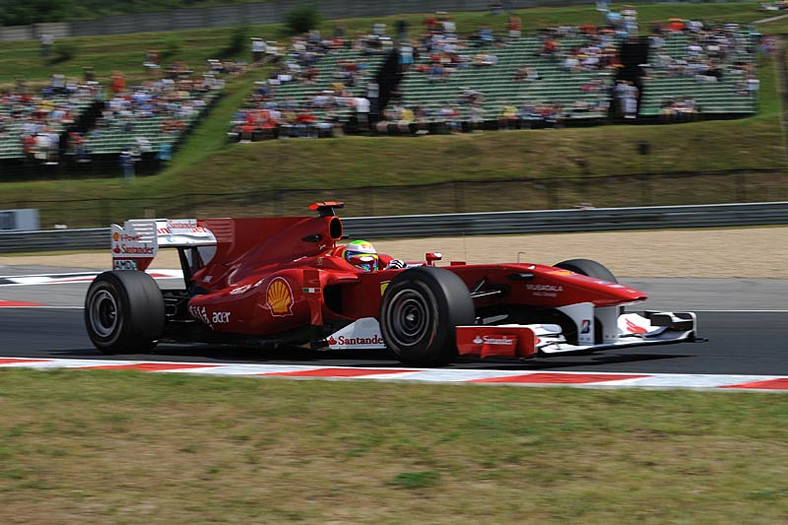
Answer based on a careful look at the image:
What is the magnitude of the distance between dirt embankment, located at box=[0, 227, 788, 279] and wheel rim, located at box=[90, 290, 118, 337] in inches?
347

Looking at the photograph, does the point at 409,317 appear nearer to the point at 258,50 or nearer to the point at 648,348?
the point at 648,348

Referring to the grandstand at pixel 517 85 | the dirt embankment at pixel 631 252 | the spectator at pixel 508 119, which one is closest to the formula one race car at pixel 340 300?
the dirt embankment at pixel 631 252

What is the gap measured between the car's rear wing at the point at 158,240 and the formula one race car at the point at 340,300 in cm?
1

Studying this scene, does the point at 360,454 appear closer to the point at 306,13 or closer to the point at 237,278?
the point at 237,278

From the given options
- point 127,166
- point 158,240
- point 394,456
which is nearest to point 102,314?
point 158,240

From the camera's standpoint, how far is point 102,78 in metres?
38.5

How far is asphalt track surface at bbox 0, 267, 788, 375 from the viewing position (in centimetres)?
854

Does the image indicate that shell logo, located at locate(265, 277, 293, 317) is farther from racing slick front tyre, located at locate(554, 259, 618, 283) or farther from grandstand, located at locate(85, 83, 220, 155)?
grandstand, located at locate(85, 83, 220, 155)

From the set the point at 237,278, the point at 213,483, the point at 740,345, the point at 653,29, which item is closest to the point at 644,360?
the point at 740,345

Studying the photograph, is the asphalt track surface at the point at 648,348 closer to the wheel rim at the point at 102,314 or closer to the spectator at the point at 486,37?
the wheel rim at the point at 102,314

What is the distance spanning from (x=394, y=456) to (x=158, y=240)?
19.3ft

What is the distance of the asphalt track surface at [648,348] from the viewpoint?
8.54 metres

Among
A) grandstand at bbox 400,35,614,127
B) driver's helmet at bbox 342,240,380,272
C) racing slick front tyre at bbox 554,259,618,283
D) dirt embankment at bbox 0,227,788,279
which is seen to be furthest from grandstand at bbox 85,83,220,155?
racing slick front tyre at bbox 554,259,618,283

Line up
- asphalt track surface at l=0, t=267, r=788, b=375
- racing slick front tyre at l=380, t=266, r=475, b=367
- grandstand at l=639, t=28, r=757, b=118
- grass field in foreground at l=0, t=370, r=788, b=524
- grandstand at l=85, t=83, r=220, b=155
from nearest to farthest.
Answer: grass field in foreground at l=0, t=370, r=788, b=524
racing slick front tyre at l=380, t=266, r=475, b=367
asphalt track surface at l=0, t=267, r=788, b=375
grandstand at l=639, t=28, r=757, b=118
grandstand at l=85, t=83, r=220, b=155
